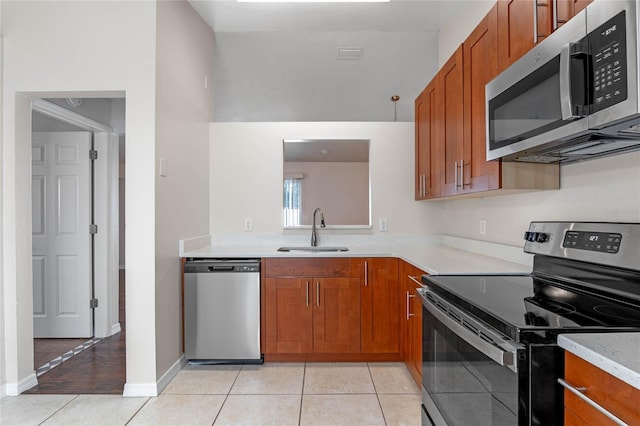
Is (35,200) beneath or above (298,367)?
above

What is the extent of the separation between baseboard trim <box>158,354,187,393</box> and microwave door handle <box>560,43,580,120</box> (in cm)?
262

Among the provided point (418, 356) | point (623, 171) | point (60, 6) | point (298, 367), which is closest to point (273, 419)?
point (298, 367)

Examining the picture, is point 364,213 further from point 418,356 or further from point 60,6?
point 60,6

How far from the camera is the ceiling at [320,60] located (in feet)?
10.0

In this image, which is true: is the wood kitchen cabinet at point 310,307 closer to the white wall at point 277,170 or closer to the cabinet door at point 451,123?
the white wall at point 277,170

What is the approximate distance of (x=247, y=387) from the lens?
2465mm

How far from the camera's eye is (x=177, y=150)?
268 cm

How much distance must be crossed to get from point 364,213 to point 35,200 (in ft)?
10.2

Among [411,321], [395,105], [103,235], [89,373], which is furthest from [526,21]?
[103,235]

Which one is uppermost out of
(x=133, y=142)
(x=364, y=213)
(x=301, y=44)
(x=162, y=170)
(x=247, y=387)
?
(x=301, y=44)

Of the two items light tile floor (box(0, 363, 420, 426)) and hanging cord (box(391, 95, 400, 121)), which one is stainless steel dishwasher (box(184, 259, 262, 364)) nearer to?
light tile floor (box(0, 363, 420, 426))

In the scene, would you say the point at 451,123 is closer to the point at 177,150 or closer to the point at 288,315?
the point at 288,315

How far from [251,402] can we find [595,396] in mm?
1964

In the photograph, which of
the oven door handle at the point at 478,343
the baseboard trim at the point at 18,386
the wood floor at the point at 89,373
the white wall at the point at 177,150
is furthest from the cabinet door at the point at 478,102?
the baseboard trim at the point at 18,386
